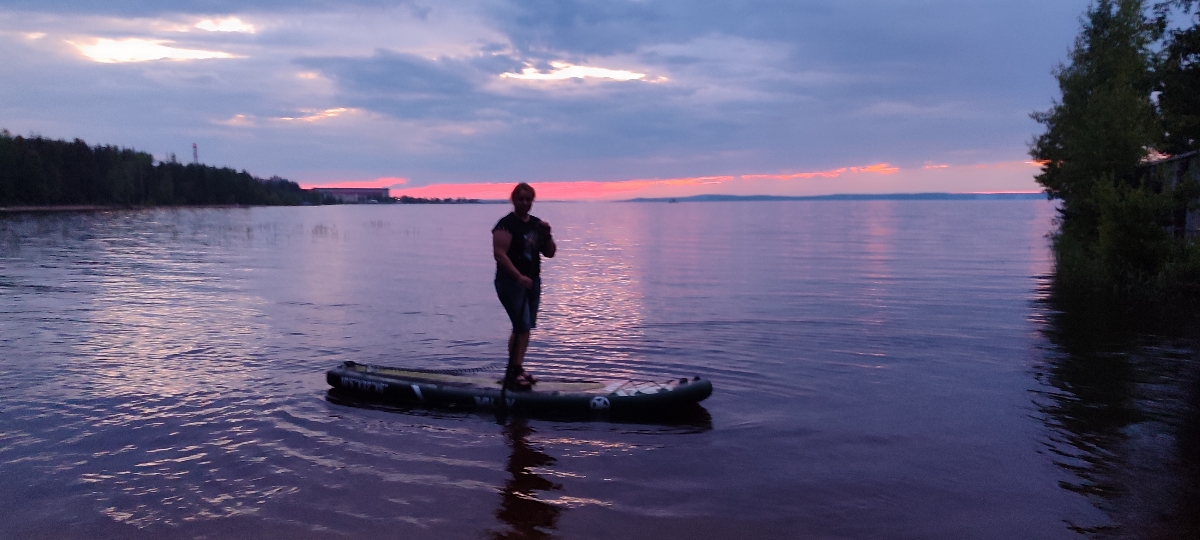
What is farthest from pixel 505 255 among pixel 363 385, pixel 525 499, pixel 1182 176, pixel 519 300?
pixel 1182 176

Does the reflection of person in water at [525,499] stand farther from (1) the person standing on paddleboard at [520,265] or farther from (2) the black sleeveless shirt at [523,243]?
(2) the black sleeveless shirt at [523,243]

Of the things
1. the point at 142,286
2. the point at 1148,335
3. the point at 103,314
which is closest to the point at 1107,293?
the point at 1148,335

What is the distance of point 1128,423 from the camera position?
7.73m

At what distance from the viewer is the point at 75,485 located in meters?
6.12

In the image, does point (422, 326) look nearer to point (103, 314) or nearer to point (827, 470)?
point (103, 314)

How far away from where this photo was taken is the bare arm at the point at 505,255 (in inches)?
313

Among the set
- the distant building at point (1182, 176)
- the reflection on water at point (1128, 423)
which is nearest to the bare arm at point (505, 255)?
the reflection on water at point (1128, 423)

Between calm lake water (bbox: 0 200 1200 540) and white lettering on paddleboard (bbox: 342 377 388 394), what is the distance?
39 cm

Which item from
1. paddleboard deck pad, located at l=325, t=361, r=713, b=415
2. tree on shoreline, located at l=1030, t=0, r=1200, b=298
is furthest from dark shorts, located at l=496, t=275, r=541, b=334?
tree on shoreline, located at l=1030, t=0, r=1200, b=298

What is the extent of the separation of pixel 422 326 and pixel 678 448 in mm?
7947

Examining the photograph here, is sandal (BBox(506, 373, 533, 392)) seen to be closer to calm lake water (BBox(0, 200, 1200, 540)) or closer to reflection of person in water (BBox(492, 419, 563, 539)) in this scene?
calm lake water (BBox(0, 200, 1200, 540))

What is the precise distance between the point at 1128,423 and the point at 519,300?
633 centimetres

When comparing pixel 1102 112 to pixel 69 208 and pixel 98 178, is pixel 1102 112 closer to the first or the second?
pixel 69 208

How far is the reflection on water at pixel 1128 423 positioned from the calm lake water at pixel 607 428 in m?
0.04
